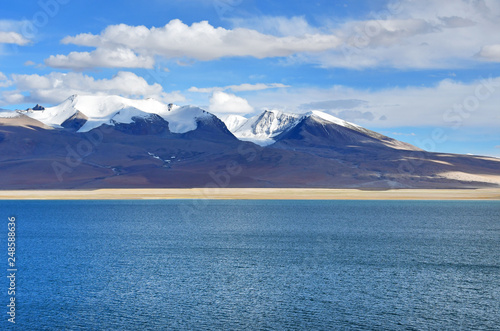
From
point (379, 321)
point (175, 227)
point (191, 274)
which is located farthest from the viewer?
point (175, 227)

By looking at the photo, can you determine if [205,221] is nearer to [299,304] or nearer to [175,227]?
[175,227]

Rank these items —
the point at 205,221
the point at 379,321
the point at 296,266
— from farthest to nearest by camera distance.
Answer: the point at 205,221
the point at 296,266
the point at 379,321

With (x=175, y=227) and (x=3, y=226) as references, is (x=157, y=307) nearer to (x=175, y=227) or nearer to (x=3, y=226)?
(x=175, y=227)

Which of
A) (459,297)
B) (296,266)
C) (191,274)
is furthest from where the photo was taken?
(296,266)

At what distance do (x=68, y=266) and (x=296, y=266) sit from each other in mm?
22436

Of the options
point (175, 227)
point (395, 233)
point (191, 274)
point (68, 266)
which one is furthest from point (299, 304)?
point (175, 227)

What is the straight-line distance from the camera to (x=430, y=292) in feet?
144

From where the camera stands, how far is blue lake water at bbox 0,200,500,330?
37.4 m

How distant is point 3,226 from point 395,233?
216ft

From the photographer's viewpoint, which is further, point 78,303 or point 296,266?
point 296,266

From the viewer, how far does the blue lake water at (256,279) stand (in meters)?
37.4

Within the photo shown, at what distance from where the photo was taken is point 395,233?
8488 cm

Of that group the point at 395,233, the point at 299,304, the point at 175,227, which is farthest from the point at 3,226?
the point at 299,304

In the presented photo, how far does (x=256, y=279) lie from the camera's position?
49094 mm
